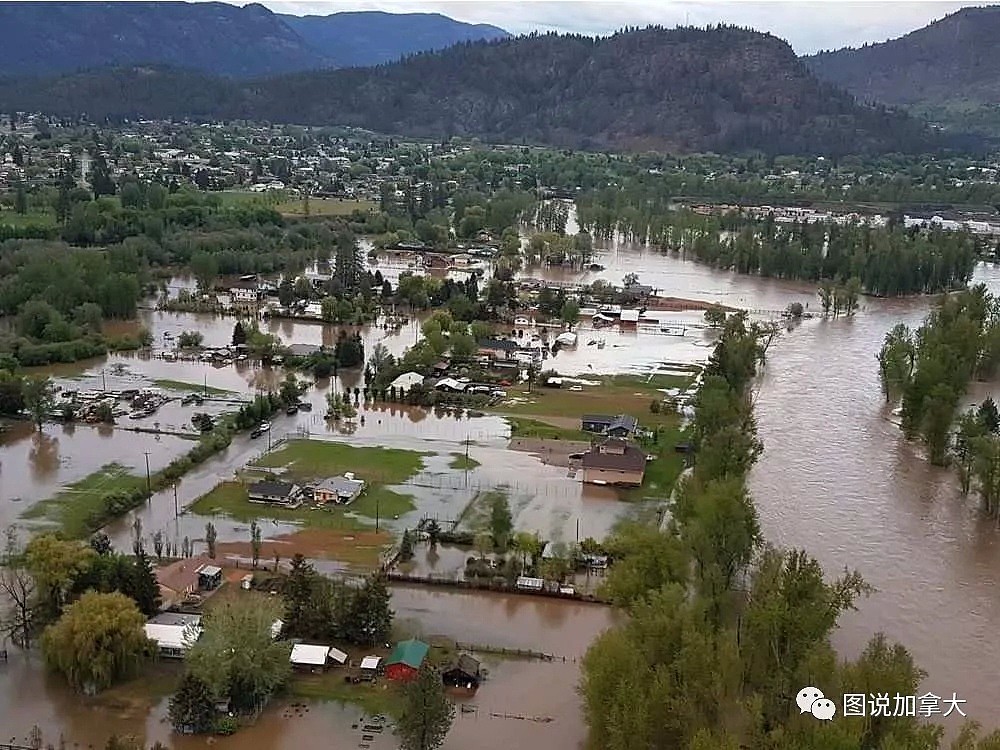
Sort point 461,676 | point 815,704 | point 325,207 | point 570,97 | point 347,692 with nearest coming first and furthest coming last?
point 815,704 < point 347,692 < point 461,676 < point 325,207 < point 570,97

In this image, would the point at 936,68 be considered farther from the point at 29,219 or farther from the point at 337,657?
the point at 337,657

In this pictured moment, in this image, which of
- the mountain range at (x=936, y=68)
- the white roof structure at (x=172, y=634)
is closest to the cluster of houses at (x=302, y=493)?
the white roof structure at (x=172, y=634)

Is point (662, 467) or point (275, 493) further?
point (662, 467)

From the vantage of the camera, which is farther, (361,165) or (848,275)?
(361,165)

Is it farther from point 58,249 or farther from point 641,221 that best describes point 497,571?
point 641,221

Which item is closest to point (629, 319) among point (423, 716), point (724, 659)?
point (724, 659)

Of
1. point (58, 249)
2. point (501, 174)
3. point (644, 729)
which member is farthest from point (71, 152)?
point (644, 729)

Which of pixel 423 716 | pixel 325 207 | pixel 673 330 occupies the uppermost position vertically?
pixel 325 207
